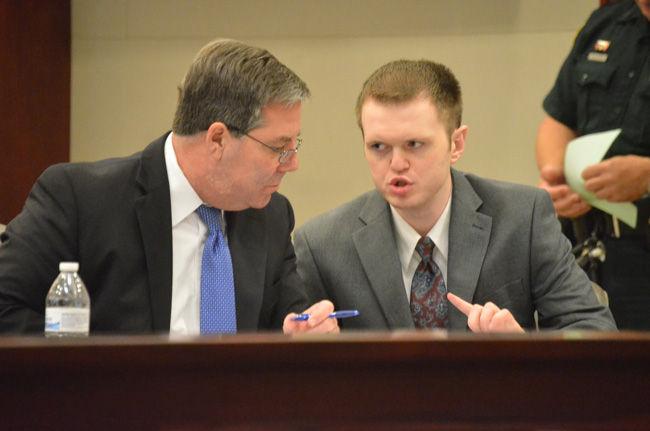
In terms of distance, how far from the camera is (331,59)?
14.3ft

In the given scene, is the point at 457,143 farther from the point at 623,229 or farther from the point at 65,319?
the point at 65,319

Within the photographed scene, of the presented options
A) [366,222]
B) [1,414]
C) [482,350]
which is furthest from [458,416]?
[366,222]

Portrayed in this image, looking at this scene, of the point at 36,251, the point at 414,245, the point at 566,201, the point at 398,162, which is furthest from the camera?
the point at 566,201

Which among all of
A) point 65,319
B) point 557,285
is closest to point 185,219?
point 65,319

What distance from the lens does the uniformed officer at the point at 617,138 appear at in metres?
2.82

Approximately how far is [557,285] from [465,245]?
0.94ft

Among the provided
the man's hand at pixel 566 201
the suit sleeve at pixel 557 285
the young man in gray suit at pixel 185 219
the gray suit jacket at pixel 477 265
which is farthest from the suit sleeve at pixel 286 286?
the man's hand at pixel 566 201

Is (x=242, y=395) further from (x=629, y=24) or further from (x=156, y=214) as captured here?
(x=629, y=24)

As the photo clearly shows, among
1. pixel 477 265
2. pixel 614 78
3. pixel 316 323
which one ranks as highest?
pixel 614 78

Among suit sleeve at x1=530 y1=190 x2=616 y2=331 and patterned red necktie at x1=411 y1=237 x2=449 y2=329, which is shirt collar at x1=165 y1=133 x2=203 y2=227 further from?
suit sleeve at x1=530 y1=190 x2=616 y2=331

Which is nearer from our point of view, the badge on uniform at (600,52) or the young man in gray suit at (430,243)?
the young man in gray suit at (430,243)

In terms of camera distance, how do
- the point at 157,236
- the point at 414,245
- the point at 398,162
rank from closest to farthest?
the point at 157,236, the point at 398,162, the point at 414,245

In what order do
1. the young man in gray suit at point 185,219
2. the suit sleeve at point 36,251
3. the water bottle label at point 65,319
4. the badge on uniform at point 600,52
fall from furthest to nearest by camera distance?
the badge on uniform at point 600,52, the young man in gray suit at point 185,219, the suit sleeve at point 36,251, the water bottle label at point 65,319

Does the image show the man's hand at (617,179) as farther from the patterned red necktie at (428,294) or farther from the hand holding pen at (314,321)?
the hand holding pen at (314,321)
